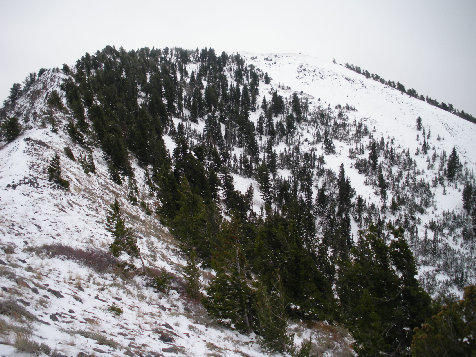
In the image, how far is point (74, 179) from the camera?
3052cm

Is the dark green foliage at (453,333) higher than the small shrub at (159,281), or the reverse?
the dark green foliage at (453,333)

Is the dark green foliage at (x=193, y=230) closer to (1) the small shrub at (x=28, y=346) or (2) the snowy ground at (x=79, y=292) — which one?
(2) the snowy ground at (x=79, y=292)

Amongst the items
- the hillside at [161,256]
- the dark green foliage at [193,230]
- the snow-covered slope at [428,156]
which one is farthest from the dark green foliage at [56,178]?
the snow-covered slope at [428,156]

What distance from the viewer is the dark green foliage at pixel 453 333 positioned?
298 inches

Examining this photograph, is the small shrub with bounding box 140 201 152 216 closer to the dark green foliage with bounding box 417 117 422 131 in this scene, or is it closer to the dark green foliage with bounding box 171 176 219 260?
the dark green foliage with bounding box 171 176 219 260

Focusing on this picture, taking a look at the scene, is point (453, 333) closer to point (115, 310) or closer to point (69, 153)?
point (115, 310)

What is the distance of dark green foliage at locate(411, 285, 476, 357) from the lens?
756 centimetres

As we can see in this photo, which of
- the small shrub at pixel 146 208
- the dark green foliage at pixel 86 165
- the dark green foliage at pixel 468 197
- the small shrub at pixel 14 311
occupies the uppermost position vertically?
the dark green foliage at pixel 468 197

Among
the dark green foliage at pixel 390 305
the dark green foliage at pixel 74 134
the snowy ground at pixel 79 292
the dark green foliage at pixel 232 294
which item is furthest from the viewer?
the dark green foliage at pixel 74 134

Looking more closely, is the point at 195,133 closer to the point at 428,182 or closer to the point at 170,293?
the point at 170,293

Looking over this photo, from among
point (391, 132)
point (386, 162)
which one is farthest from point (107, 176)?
point (391, 132)

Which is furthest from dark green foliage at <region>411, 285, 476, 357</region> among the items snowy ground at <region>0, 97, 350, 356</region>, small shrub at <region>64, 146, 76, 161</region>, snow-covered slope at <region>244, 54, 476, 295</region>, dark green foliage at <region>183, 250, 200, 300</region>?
snow-covered slope at <region>244, 54, 476, 295</region>

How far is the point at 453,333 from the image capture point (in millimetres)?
7949

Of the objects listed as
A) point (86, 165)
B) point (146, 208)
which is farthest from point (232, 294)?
point (86, 165)
